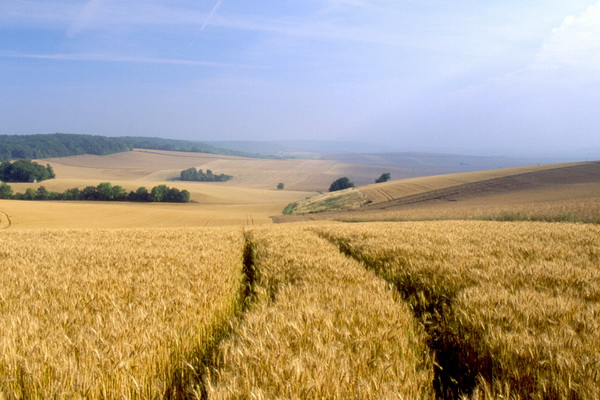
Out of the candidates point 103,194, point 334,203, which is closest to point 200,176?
point 103,194

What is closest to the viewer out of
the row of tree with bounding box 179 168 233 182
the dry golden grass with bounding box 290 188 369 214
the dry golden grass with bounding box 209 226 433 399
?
the dry golden grass with bounding box 209 226 433 399

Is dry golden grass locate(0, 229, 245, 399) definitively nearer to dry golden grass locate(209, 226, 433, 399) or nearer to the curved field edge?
dry golden grass locate(209, 226, 433, 399)

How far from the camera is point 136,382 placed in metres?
2.17

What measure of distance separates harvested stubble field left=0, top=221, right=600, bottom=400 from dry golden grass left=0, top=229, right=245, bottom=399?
0.01m

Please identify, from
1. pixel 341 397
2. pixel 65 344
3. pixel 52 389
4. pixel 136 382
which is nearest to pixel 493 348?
pixel 341 397

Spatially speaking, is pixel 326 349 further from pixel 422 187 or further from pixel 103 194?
pixel 103 194

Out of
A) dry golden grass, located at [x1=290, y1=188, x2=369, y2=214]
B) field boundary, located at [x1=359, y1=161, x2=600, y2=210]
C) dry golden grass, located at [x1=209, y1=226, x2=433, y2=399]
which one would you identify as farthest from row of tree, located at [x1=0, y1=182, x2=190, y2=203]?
dry golden grass, located at [x1=209, y1=226, x2=433, y2=399]

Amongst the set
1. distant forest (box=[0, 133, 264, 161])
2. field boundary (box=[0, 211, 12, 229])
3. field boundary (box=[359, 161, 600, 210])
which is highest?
distant forest (box=[0, 133, 264, 161])

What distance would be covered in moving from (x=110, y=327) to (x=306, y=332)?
1.70m

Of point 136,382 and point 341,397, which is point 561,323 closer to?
point 341,397

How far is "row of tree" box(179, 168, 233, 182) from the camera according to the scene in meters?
127

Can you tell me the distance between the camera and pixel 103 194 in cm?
7138

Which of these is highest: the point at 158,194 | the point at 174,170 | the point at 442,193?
the point at 174,170

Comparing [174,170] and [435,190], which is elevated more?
[174,170]
